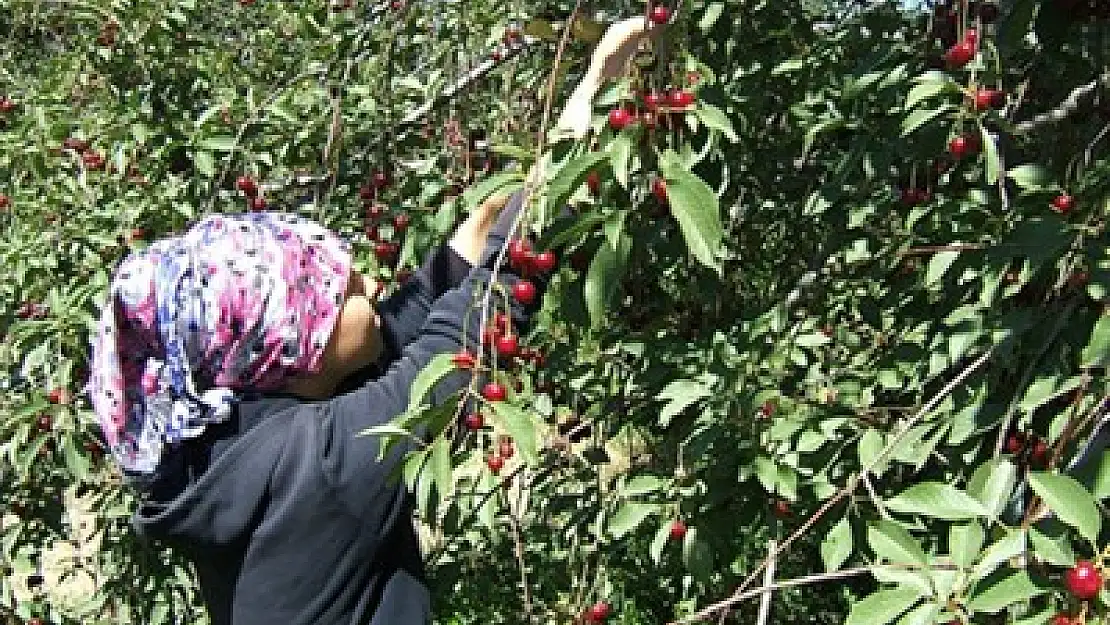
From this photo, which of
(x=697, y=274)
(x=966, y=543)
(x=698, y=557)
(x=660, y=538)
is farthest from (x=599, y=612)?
(x=966, y=543)

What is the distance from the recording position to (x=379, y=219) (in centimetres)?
266

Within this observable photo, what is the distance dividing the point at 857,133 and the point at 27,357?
4.91 feet

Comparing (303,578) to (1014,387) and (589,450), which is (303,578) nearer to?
(589,450)

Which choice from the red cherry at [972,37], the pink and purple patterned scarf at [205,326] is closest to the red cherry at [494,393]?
the pink and purple patterned scarf at [205,326]

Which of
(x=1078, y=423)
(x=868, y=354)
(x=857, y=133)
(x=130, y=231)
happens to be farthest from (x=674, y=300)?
(x=1078, y=423)

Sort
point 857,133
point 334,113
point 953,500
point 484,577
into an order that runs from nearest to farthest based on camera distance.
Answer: point 953,500 < point 857,133 < point 334,113 < point 484,577

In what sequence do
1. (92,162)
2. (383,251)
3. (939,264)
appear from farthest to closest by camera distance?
(92,162)
(383,251)
(939,264)

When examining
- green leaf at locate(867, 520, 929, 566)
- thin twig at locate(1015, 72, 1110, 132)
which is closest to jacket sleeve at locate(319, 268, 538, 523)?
green leaf at locate(867, 520, 929, 566)

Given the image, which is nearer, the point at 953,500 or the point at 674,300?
the point at 953,500

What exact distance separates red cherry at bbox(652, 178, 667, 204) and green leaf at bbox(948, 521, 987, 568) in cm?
41

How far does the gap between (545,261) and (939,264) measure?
610 mm

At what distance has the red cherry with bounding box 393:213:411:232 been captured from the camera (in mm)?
2564

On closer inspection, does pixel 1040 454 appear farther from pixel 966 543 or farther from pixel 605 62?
pixel 605 62

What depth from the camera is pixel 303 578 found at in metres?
1.60
